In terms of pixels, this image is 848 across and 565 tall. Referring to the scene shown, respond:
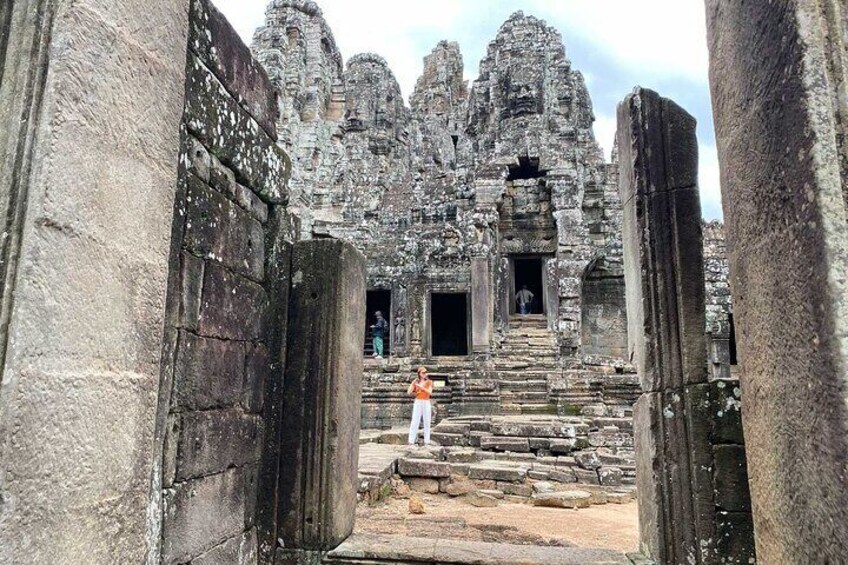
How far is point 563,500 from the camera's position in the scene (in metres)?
7.47

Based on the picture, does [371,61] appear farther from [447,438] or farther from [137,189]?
[137,189]

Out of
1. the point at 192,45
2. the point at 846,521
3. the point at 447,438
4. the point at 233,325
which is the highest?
the point at 192,45

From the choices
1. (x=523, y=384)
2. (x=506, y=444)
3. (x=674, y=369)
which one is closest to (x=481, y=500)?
(x=506, y=444)

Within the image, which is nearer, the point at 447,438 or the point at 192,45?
the point at 192,45

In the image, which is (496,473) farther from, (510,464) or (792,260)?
(792,260)

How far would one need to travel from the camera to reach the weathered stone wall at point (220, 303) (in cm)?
230

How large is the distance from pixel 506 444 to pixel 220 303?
321 inches

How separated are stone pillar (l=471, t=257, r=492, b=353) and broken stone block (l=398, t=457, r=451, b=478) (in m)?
8.58

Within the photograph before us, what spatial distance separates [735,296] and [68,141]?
7.08 ft

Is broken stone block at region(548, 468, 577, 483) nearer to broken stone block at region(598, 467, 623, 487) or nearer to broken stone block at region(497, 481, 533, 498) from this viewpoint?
broken stone block at region(598, 467, 623, 487)

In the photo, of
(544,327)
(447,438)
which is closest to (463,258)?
(544,327)

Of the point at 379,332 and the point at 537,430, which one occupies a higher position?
the point at 379,332

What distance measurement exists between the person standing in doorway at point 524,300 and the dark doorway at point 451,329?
2599 mm

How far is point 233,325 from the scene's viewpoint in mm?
2787
